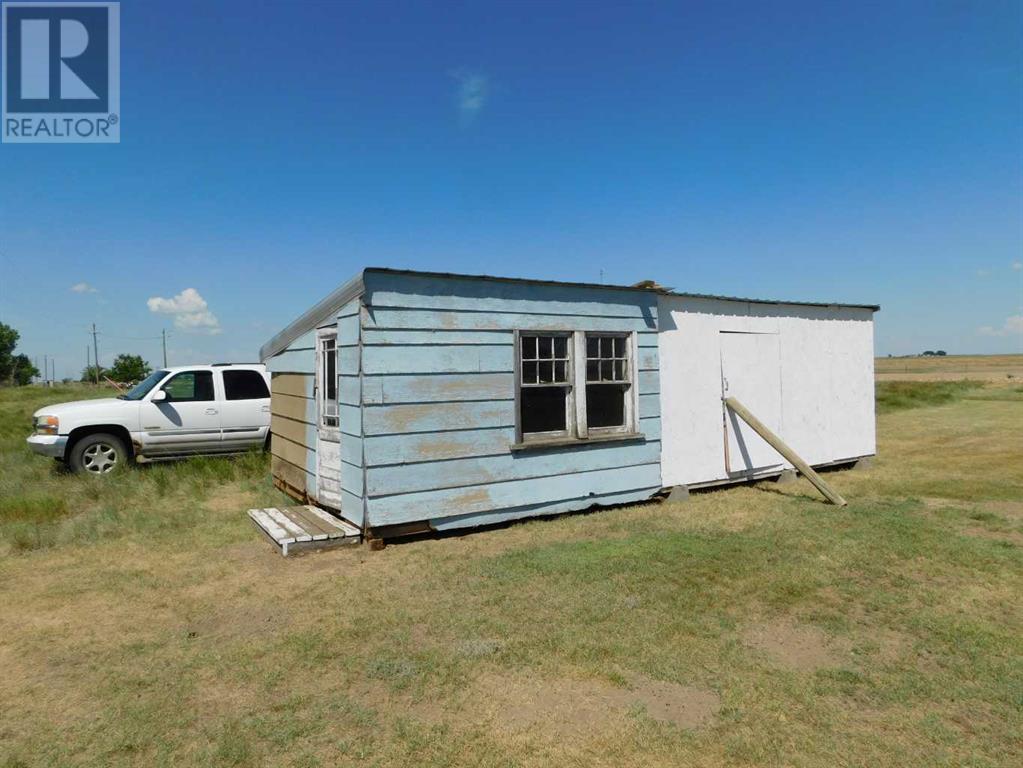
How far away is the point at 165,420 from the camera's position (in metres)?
10.8

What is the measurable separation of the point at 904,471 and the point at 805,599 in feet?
24.1

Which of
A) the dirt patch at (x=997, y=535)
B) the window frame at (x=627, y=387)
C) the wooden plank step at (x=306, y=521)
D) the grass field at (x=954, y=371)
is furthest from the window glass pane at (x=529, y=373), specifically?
the grass field at (x=954, y=371)

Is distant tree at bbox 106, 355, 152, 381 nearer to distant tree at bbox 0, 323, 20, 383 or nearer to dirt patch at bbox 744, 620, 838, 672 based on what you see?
distant tree at bbox 0, 323, 20, 383

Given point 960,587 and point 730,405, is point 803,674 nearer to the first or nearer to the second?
point 960,587

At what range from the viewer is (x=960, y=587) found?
16.4ft

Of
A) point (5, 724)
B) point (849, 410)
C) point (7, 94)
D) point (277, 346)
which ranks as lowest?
point (5, 724)

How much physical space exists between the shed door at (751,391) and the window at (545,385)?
9.66ft

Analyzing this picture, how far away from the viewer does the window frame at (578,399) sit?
7.22 m

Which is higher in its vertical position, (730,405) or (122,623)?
(730,405)

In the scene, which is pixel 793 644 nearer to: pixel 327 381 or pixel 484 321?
pixel 484 321

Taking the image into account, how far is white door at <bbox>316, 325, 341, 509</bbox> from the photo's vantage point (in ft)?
23.8

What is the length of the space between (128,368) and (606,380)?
7412cm

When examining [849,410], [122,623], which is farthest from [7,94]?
[849,410]

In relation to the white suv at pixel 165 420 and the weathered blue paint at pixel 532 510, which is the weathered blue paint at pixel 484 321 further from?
the white suv at pixel 165 420
